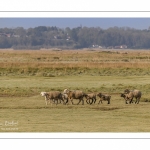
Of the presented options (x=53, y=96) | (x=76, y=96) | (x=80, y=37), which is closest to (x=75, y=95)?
(x=76, y=96)

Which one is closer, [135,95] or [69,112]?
[69,112]

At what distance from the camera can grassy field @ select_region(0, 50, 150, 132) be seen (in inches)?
774

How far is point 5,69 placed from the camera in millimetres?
43656

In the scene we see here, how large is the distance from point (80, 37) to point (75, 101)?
93.0 feet

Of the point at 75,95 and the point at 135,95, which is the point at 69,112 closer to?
the point at 75,95

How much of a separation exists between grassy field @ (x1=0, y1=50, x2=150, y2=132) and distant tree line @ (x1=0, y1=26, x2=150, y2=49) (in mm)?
5719

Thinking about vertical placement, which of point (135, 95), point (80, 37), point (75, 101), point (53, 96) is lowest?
point (75, 101)

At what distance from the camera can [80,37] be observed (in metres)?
54.6

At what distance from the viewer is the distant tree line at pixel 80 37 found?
169 feet

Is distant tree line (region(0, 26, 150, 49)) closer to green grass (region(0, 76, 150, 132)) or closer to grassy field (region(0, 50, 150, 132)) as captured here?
grassy field (region(0, 50, 150, 132))

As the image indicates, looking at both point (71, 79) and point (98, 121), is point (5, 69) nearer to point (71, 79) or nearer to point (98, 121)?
point (71, 79)

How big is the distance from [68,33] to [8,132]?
128ft
